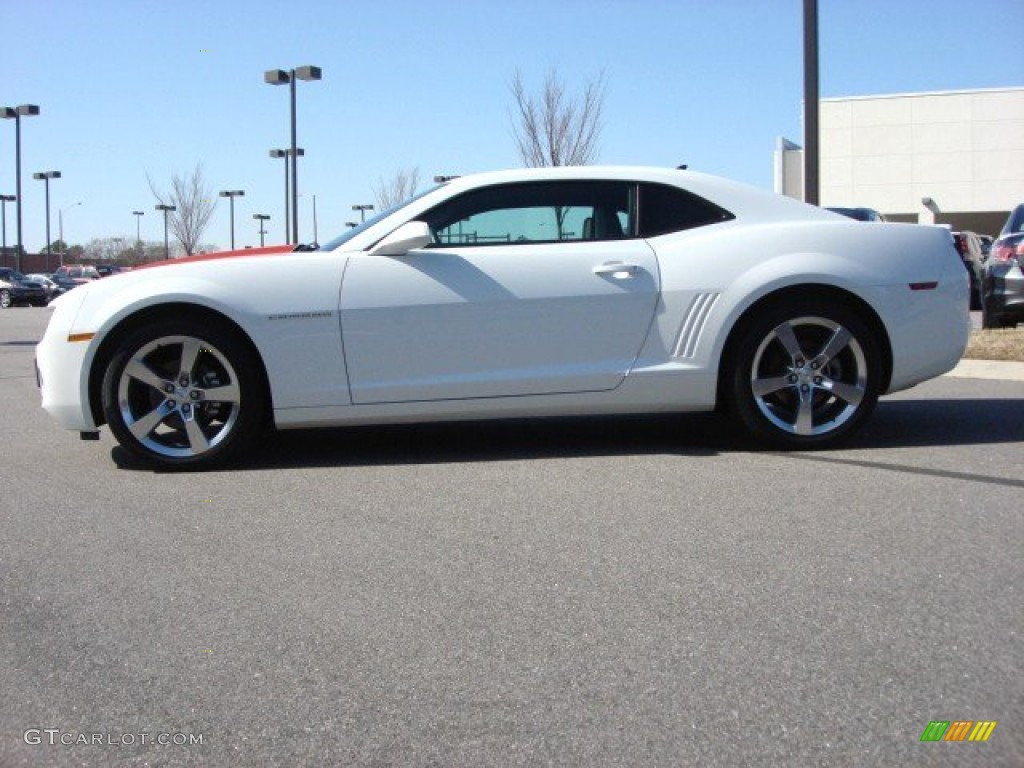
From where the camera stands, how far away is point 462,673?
9.56ft

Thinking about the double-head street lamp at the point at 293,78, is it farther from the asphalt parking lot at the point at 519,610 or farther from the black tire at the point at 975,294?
the asphalt parking lot at the point at 519,610

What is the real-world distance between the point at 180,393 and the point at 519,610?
9.11 feet

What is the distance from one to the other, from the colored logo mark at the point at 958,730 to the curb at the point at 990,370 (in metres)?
6.31

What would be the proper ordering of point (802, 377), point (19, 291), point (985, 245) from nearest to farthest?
point (802, 377) → point (985, 245) → point (19, 291)

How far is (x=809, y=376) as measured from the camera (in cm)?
568

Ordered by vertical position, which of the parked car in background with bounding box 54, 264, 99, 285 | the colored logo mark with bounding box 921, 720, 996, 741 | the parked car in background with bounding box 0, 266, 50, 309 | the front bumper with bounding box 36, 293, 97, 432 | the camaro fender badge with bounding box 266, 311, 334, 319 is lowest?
the colored logo mark with bounding box 921, 720, 996, 741

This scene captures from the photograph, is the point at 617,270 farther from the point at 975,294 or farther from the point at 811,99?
the point at 975,294

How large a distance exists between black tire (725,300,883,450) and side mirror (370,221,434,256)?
5.56ft

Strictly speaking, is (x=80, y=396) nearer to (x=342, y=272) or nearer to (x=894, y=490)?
(x=342, y=272)

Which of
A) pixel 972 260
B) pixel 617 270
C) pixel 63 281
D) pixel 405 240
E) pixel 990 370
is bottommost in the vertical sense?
pixel 990 370


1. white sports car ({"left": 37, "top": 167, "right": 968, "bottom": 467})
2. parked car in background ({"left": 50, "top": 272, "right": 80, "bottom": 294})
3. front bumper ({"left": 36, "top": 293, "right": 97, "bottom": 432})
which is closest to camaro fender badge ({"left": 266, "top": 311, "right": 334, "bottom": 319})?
white sports car ({"left": 37, "top": 167, "right": 968, "bottom": 467})

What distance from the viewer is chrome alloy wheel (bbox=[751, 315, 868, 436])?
5645 millimetres

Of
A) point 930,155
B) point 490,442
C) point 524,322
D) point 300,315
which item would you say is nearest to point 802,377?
point 524,322

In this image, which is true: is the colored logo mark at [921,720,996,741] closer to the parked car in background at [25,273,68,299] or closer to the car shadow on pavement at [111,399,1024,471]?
the car shadow on pavement at [111,399,1024,471]
